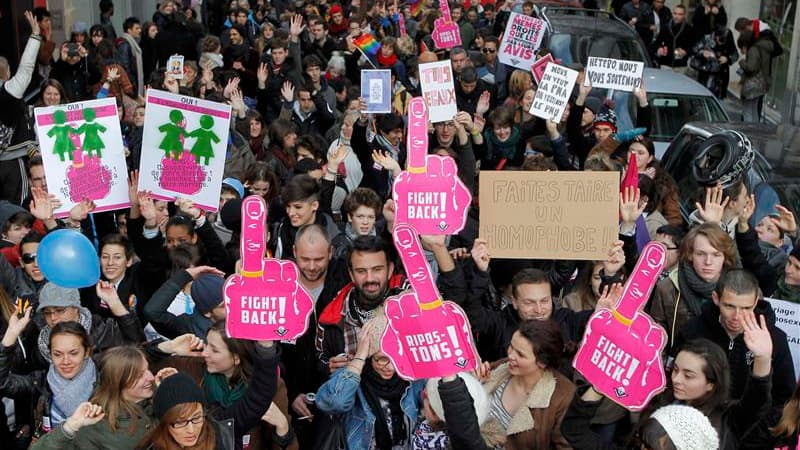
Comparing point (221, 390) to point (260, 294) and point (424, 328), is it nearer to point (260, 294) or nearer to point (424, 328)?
point (260, 294)

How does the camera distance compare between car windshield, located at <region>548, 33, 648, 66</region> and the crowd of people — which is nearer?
the crowd of people

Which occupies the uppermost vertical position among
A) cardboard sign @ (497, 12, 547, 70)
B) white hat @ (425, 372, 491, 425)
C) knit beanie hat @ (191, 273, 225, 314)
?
white hat @ (425, 372, 491, 425)

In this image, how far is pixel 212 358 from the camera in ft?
17.6

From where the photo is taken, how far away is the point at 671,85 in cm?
1304

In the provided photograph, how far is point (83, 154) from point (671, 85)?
7.34m

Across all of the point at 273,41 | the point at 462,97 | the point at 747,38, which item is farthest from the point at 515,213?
the point at 747,38

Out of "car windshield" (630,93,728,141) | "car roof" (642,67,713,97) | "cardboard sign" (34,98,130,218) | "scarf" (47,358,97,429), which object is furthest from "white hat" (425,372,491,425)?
"car roof" (642,67,713,97)

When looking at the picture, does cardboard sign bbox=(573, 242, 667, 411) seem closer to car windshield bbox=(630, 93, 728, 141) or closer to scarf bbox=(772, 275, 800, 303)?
scarf bbox=(772, 275, 800, 303)

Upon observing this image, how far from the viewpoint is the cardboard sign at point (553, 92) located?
9719mm

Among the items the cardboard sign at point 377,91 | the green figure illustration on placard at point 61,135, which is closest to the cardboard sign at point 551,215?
the green figure illustration on placard at point 61,135

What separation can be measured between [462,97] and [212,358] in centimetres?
A: 774

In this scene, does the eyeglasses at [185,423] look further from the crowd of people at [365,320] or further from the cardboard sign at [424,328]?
the cardboard sign at [424,328]

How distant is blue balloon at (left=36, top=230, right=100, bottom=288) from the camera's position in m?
6.30

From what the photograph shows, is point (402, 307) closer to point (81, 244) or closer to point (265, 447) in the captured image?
point (265, 447)
